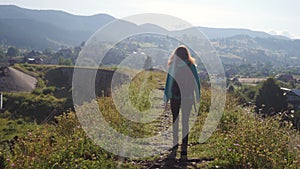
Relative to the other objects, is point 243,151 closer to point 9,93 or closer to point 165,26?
point 165,26

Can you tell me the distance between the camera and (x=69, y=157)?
4777 millimetres

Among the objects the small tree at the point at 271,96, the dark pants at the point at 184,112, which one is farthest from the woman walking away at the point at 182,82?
the small tree at the point at 271,96

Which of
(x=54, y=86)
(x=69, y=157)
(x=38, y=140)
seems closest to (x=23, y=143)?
(x=38, y=140)

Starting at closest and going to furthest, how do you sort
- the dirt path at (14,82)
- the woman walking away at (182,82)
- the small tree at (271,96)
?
the woman walking away at (182,82) < the small tree at (271,96) < the dirt path at (14,82)

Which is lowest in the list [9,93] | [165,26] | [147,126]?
[9,93]

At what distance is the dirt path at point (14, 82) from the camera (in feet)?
174

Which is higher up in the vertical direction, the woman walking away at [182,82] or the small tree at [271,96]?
the woman walking away at [182,82]

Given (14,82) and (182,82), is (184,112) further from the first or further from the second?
(14,82)

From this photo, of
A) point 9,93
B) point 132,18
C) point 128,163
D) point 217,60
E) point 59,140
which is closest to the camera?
point 128,163

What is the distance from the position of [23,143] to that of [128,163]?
161 cm

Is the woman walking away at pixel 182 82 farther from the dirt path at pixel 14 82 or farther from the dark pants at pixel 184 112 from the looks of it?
the dirt path at pixel 14 82

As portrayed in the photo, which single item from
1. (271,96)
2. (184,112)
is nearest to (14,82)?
(271,96)

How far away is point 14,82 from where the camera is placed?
54719 millimetres

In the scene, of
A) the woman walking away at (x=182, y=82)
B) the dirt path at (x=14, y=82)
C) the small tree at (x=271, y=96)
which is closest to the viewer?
the woman walking away at (x=182, y=82)
